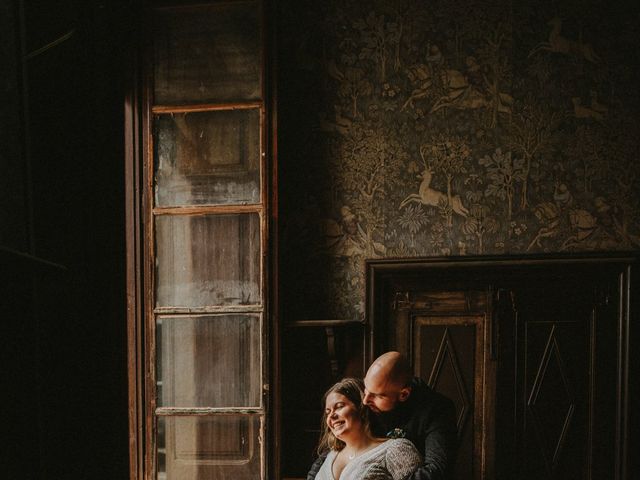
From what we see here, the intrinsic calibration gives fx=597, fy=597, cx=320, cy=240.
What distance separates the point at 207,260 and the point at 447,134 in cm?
129

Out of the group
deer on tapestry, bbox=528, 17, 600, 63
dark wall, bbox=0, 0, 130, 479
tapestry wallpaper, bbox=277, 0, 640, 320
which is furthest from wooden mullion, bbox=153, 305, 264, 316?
deer on tapestry, bbox=528, 17, 600, 63

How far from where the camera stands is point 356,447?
196 centimetres

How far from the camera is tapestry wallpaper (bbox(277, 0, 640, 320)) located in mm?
2787

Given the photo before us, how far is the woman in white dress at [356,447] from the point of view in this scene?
72.7 inches

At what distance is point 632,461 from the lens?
8.89ft

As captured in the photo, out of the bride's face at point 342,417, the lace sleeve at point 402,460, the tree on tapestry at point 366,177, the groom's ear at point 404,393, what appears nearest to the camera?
the lace sleeve at point 402,460

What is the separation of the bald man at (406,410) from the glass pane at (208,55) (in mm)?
1436

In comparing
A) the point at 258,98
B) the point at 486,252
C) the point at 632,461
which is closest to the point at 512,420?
the point at 632,461

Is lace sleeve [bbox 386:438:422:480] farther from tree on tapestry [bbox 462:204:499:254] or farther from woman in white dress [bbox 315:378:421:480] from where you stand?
tree on tapestry [bbox 462:204:499:254]

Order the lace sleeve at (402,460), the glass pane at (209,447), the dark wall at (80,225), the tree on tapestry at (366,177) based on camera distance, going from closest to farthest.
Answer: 1. the lace sleeve at (402,460)
2. the dark wall at (80,225)
3. the glass pane at (209,447)
4. the tree on tapestry at (366,177)

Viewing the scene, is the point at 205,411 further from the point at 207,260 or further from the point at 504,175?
the point at 504,175

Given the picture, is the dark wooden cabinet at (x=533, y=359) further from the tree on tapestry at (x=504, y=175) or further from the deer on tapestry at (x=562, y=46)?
the deer on tapestry at (x=562, y=46)

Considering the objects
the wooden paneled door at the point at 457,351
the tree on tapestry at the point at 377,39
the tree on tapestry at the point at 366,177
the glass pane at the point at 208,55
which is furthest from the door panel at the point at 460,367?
the glass pane at the point at 208,55

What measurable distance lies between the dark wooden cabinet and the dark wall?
1334mm
